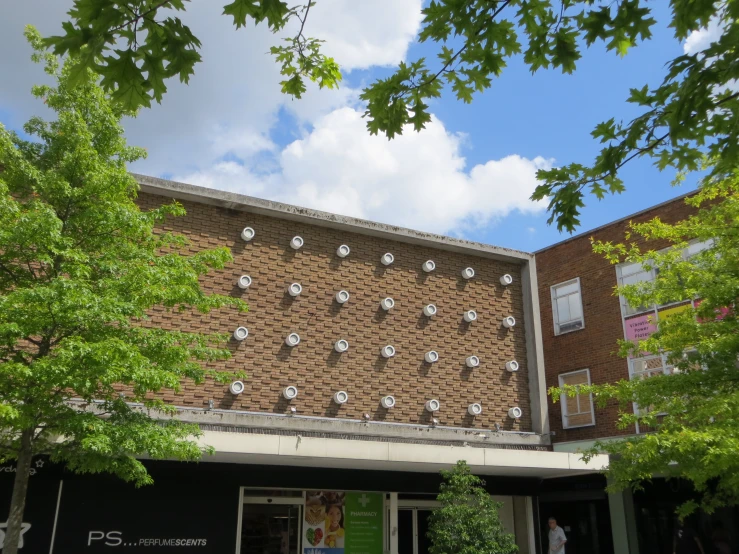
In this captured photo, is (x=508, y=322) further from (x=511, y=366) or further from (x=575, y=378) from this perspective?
(x=575, y=378)

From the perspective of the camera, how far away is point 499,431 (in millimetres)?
17516

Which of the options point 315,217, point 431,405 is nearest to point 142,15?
point 315,217

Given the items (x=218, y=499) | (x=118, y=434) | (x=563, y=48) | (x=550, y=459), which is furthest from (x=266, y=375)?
(x=563, y=48)

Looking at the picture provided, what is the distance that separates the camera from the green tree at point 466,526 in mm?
14320

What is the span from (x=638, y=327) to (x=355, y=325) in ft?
34.7

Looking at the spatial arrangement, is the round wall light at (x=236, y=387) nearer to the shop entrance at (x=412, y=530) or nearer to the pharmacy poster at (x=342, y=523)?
the pharmacy poster at (x=342, y=523)

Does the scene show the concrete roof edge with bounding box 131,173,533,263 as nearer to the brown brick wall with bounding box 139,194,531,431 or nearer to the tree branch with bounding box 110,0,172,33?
the brown brick wall with bounding box 139,194,531,431

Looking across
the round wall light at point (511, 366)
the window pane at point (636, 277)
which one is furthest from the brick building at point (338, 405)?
the window pane at point (636, 277)

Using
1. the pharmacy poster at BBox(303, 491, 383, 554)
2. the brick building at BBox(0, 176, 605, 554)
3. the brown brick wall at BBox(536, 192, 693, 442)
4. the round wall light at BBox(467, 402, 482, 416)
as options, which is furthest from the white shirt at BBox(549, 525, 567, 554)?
the brown brick wall at BBox(536, 192, 693, 442)

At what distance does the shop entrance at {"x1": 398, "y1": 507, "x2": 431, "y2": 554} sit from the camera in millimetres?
17172

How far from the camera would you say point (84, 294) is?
30.6 ft

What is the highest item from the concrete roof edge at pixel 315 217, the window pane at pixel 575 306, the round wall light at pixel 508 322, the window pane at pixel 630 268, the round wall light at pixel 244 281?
the window pane at pixel 630 268

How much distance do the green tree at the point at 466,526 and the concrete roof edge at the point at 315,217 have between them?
5.67m

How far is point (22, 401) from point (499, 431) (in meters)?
11.3
